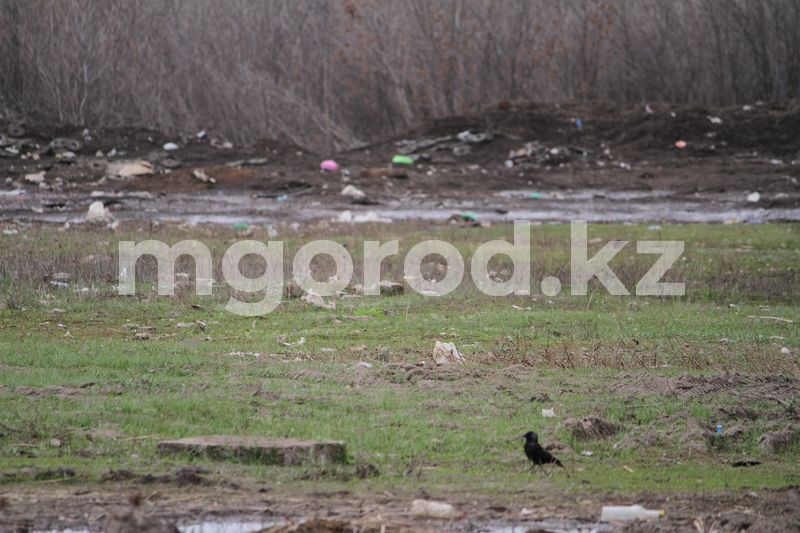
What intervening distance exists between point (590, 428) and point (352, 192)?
1709 cm

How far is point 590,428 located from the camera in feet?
20.3

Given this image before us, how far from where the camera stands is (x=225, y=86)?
2884 cm

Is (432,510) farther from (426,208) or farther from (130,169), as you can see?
(130,169)

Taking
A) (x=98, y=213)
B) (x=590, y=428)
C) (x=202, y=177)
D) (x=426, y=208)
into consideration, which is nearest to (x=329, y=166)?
(x=202, y=177)

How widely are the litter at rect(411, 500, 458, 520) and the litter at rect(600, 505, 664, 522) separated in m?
0.70

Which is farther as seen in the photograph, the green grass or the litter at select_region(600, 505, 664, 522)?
the green grass

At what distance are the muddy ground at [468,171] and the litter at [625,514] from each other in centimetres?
1479

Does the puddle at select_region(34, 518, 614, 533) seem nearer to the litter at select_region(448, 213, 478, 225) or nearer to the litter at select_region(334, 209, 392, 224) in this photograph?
the litter at select_region(334, 209, 392, 224)

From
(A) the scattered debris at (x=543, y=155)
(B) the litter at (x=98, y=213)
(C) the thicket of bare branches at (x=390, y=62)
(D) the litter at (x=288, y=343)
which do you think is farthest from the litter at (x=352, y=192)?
(D) the litter at (x=288, y=343)

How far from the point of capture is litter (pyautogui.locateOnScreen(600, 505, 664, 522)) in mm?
4988

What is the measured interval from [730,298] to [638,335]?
3081mm

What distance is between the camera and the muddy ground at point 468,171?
21.3 metres

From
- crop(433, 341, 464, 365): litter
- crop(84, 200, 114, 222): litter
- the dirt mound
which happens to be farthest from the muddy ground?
the dirt mound

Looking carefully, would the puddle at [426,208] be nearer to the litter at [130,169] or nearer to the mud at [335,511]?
the litter at [130,169]
